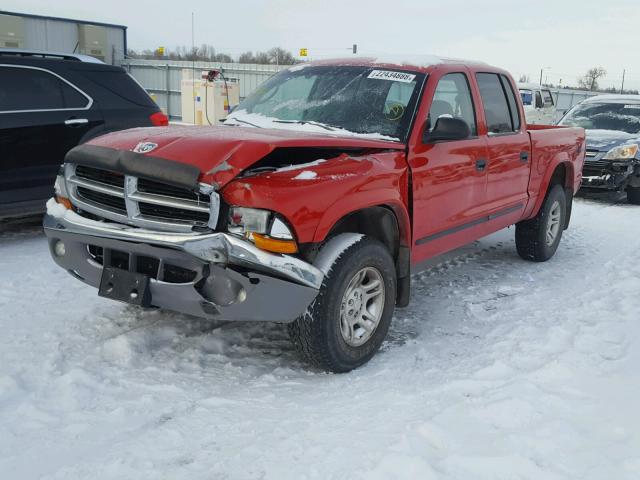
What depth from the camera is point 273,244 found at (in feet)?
10.4

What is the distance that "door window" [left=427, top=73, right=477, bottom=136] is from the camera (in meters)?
4.54

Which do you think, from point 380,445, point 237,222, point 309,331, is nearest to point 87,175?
point 237,222

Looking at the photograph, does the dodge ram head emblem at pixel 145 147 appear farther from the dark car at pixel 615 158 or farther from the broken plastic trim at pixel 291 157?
the dark car at pixel 615 158

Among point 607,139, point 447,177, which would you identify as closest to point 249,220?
point 447,177

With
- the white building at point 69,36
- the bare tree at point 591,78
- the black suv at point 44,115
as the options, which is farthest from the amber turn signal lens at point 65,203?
the bare tree at point 591,78

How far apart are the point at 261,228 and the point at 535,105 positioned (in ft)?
57.7

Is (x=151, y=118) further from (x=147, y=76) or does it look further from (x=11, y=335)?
(x=147, y=76)

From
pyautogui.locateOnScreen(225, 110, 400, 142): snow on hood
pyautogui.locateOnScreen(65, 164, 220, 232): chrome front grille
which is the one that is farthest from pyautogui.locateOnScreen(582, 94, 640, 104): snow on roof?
pyautogui.locateOnScreen(65, 164, 220, 232): chrome front grille

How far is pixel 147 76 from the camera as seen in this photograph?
24062 mm

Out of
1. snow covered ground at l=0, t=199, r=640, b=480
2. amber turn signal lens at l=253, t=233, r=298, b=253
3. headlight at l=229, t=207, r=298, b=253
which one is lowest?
snow covered ground at l=0, t=199, r=640, b=480

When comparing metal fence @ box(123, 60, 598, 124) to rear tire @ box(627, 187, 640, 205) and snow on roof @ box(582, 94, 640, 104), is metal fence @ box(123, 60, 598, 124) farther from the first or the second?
rear tire @ box(627, 187, 640, 205)

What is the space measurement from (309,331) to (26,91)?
443 centimetres

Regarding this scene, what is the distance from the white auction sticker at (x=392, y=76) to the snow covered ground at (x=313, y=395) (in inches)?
69.3

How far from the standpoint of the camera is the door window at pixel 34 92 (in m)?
6.05
